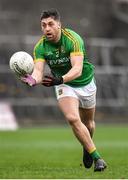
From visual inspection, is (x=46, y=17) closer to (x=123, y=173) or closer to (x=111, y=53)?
(x=123, y=173)

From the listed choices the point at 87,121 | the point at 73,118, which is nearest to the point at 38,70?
the point at 73,118

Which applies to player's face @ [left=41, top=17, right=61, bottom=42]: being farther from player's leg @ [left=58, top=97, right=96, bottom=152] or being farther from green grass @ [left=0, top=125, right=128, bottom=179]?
green grass @ [left=0, top=125, right=128, bottom=179]

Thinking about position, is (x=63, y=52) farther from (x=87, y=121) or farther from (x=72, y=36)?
(x=87, y=121)

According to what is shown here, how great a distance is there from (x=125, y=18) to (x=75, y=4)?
310 cm

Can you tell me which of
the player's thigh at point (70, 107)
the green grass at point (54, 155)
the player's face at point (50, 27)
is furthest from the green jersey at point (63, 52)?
the green grass at point (54, 155)

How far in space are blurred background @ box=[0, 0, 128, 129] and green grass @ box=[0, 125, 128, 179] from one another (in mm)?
6265

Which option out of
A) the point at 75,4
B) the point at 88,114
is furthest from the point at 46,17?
the point at 75,4

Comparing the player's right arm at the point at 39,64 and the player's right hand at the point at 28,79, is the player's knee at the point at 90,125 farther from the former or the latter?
the player's right hand at the point at 28,79

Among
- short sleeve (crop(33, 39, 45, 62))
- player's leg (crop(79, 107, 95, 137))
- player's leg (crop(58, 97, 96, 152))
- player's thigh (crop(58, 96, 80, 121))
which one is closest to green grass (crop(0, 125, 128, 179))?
player's leg (crop(58, 97, 96, 152))

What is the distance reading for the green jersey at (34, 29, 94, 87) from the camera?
575 inches

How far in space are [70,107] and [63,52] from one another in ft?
3.13

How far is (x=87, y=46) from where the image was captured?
151 ft

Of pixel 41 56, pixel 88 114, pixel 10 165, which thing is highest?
pixel 41 56

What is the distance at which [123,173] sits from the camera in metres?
14.1
